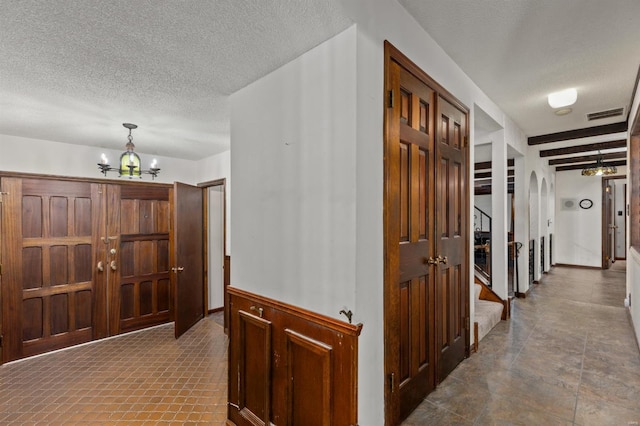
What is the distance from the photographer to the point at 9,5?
4.70ft

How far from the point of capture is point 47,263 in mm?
3578

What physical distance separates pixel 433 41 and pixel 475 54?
18.2 inches

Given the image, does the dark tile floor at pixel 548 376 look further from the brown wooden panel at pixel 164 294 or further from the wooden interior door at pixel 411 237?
the brown wooden panel at pixel 164 294

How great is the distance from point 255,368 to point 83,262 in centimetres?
321

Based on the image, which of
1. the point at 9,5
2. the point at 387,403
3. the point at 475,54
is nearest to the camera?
the point at 9,5

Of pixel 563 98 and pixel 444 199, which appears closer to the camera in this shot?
pixel 444 199

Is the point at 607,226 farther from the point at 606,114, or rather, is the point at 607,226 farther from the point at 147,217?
the point at 147,217

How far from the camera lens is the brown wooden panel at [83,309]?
3.78 metres

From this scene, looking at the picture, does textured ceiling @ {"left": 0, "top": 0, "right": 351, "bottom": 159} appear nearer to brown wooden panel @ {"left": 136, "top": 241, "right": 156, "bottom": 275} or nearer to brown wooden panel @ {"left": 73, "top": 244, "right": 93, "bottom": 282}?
brown wooden panel @ {"left": 73, "top": 244, "right": 93, "bottom": 282}

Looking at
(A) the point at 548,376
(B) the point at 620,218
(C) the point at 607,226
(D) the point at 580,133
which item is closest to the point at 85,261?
(A) the point at 548,376

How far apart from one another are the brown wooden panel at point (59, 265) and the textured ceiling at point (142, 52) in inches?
60.2

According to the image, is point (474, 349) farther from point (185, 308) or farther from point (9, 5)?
point (9, 5)

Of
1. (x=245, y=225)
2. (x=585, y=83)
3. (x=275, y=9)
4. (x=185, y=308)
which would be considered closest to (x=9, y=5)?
(x=275, y=9)

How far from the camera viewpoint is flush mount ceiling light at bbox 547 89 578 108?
10.2 ft
